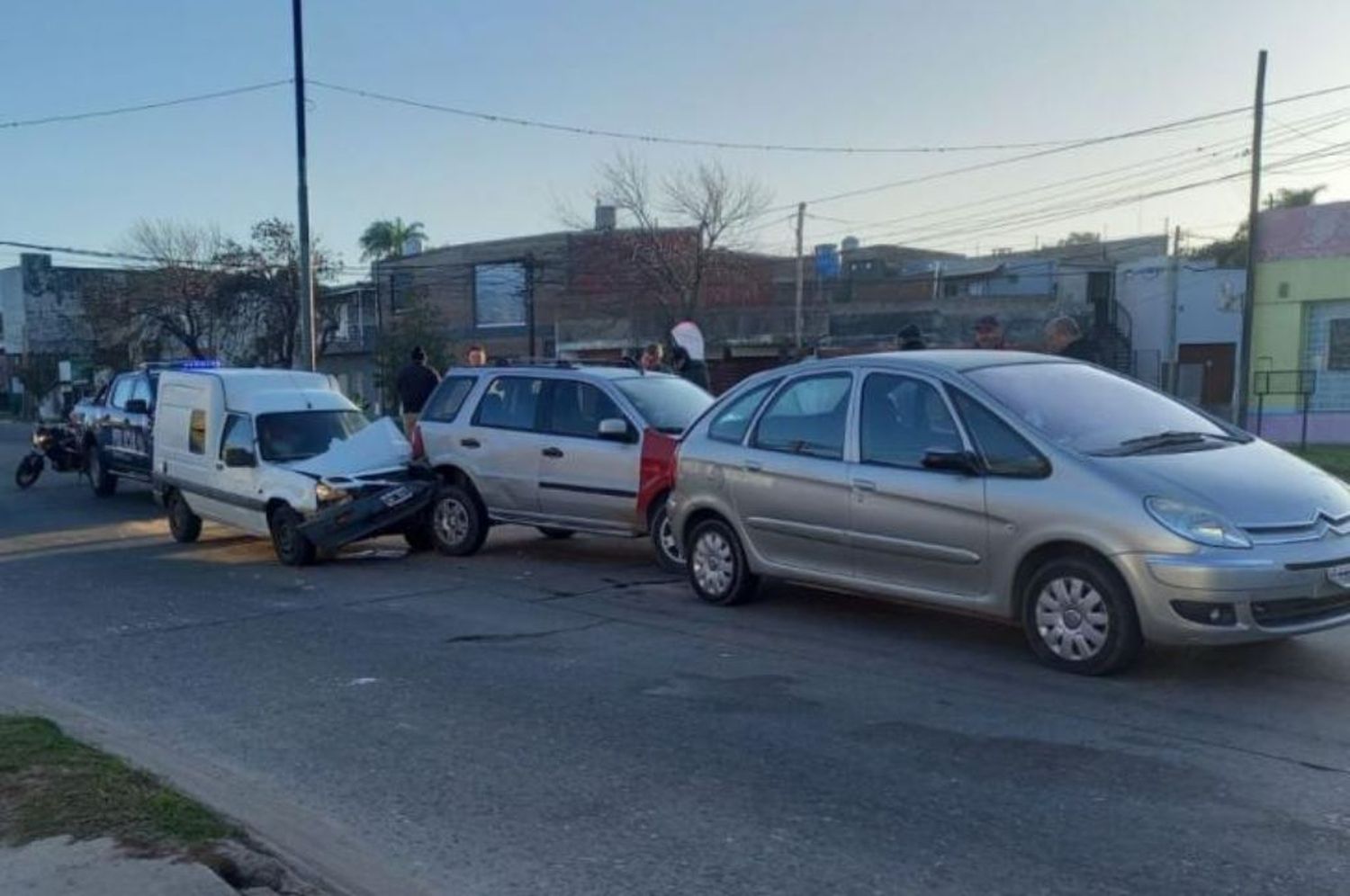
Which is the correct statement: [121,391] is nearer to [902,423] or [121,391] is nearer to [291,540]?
[291,540]

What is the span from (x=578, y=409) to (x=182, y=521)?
5448mm

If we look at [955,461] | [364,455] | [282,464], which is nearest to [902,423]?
[955,461]

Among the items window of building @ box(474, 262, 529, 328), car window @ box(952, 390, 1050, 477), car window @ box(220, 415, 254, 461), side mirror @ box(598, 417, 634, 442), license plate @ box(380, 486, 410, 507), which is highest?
window of building @ box(474, 262, 529, 328)

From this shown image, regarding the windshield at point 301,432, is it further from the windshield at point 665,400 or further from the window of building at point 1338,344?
the window of building at point 1338,344

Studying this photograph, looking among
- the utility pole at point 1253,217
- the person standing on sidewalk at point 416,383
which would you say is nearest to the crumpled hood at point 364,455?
the person standing on sidewalk at point 416,383

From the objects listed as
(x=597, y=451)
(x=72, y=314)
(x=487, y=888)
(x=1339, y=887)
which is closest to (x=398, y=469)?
(x=597, y=451)

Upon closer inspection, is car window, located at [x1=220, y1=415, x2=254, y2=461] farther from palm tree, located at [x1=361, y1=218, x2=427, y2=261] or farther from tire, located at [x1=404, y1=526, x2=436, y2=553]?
palm tree, located at [x1=361, y1=218, x2=427, y2=261]

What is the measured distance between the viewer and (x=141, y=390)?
17891mm

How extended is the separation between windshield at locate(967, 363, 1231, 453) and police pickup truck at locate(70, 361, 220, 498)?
12404 millimetres

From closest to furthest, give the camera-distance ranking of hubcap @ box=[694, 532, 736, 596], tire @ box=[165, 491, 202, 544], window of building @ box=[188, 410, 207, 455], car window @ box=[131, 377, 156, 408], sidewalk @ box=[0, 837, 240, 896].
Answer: sidewalk @ box=[0, 837, 240, 896]
hubcap @ box=[694, 532, 736, 596]
window of building @ box=[188, 410, 207, 455]
tire @ box=[165, 491, 202, 544]
car window @ box=[131, 377, 156, 408]

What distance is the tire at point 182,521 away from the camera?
13.6m

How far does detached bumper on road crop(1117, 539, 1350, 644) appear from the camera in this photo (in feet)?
19.7

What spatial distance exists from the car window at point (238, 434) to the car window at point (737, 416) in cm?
578

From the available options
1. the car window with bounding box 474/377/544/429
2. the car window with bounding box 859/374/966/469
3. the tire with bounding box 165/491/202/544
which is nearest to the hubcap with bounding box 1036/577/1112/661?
the car window with bounding box 859/374/966/469
